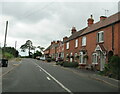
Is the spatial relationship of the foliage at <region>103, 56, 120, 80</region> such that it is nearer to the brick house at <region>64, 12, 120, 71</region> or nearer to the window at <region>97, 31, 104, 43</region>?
the brick house at <region>64, 12, 120, 71</region>

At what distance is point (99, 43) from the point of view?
2661 centimetres

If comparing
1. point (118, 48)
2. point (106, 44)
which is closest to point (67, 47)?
point (106, 44)

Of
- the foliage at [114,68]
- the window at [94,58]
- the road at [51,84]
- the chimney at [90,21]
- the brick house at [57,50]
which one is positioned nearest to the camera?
the road at [51,84]

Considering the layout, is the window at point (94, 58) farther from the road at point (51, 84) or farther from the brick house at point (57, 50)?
the brick house at point (57, 50)

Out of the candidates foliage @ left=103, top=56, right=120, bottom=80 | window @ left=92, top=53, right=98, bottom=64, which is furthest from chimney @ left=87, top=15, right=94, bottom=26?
foliage @ left=103, top=56, right=120, bottom=80

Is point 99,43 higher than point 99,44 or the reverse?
Answer: higher

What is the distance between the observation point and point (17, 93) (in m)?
9.48

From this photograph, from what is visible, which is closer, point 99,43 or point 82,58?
point 99,43

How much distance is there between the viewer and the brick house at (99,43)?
23.0m

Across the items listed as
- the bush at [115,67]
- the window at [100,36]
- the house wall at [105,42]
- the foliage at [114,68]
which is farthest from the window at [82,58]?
the bush at [115,67]

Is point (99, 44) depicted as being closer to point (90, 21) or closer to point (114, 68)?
point (114, 68)

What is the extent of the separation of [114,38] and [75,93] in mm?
14366

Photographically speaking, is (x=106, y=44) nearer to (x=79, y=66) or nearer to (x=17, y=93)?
(x=79, y=66)

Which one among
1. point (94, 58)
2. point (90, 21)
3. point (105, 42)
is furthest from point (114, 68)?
point (90, 21)
